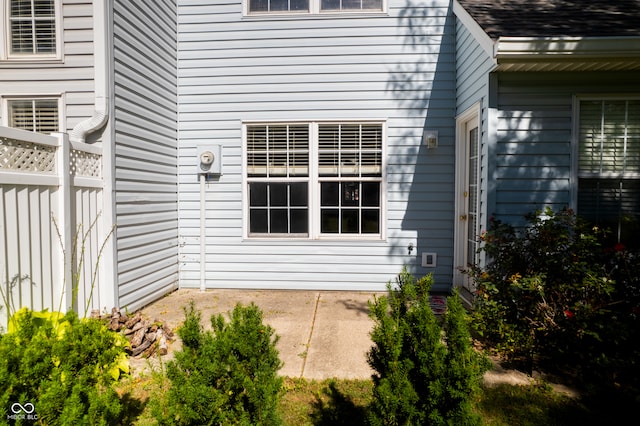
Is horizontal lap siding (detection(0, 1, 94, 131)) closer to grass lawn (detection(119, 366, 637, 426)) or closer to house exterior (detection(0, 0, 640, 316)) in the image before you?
house exterior (detection(0, 0, 640, 316))

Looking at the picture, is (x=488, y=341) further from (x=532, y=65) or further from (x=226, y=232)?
(x=226, y=232)

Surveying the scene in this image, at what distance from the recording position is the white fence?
306cm

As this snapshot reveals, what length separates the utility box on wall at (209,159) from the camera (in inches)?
226

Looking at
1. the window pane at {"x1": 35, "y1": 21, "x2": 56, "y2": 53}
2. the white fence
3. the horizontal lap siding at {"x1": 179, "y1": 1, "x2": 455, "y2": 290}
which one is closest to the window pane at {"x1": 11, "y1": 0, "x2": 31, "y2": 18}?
the window pane at {"x1": 35, "y1": 21, "x2": 56, "y2": 53}

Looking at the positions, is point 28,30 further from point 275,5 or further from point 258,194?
point 258,194

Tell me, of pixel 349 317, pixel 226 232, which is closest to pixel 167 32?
pixel 226 232

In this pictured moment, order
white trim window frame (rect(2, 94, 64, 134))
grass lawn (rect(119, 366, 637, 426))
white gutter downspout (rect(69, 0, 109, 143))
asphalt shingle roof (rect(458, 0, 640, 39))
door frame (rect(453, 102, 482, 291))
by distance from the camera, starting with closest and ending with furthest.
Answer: grass lawn (rect(119, 366, 637, 426)), asphalt shingle roof (rect(458, 0, 640, 39)), white gutter downspout (rect(69, 0, 109, 143)), white trim window frame (rect(2, 94, 64, 134)), door frame (rect(453, 102, 482, 291))

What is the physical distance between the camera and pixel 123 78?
15.0 feet

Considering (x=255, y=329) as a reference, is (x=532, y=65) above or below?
above

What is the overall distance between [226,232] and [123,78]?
8.22 ft

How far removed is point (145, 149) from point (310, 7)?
3178mm

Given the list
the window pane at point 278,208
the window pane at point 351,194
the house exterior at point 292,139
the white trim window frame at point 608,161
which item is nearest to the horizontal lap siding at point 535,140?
the white trim window frame at point 608,161

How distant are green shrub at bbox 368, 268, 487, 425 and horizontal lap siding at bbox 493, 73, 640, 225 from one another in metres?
2.71

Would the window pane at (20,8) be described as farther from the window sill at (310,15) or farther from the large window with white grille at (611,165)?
the large window with white grille at (611,165)
